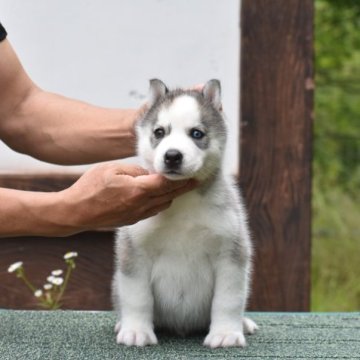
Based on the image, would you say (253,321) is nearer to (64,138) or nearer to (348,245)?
(64,138)

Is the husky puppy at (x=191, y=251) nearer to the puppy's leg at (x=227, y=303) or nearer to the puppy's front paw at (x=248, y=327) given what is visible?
the puppy's leg at (x=227, y=303)

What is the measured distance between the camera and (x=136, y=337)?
301 cm

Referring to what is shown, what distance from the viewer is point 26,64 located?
4488 mm

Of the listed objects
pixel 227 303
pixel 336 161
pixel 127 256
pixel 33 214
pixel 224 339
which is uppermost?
pixel 33 214

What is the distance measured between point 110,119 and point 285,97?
46.2 inches

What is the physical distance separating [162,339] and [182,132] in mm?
763

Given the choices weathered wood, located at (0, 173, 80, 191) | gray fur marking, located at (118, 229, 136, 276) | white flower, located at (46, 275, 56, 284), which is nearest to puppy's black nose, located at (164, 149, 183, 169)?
gray fur marking, located at (118, 229, 136, 276)

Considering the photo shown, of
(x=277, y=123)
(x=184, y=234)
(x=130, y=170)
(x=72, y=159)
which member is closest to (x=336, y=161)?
(x=277, y=123)

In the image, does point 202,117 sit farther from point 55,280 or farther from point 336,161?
point 336,161

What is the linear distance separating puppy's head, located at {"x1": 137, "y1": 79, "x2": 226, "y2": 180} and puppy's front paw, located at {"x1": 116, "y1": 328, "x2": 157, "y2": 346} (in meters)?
0.55

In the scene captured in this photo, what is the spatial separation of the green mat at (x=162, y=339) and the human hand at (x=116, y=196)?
0.42 meters

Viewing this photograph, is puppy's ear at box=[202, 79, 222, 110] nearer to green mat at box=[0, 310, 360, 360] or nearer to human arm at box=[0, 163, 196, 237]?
human arm at box=[0, 163, 196, 237]

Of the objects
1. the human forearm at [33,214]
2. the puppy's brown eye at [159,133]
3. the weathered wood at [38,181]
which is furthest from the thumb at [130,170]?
the weathered wood at [38,181]

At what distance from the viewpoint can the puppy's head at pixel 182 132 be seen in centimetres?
277
